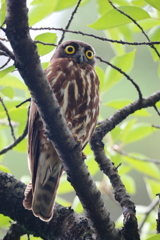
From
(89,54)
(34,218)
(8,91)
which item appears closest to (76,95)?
(8,91)

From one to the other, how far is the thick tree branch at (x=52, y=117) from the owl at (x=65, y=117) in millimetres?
584

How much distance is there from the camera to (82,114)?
9.59ft

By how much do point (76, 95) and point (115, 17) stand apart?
778 millimetres

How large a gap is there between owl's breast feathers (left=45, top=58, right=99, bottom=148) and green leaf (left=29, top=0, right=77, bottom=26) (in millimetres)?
532

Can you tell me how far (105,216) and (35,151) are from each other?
37.1 inches

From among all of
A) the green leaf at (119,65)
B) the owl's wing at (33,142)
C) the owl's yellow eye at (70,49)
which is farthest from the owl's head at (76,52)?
the owl's wing at (33,142)

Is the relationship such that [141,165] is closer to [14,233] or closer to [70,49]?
[70,49]

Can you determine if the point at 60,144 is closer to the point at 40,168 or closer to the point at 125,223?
the point at 125,223

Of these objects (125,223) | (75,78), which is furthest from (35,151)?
(125,223)

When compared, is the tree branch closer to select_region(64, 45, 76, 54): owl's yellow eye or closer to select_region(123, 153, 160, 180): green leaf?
select_region(123, 153, 160, 180): green leaf

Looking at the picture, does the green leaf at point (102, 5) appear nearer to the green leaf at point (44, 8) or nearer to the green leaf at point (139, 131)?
the green leaf at point (44, 8)

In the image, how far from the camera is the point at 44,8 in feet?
8.32

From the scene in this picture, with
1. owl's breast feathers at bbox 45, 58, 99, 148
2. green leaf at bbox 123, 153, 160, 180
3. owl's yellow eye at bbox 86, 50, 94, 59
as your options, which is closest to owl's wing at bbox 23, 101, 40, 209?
owl's breast feathers at bbox 45, 58, 99, 148

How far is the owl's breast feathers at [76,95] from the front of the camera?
9.28ft
